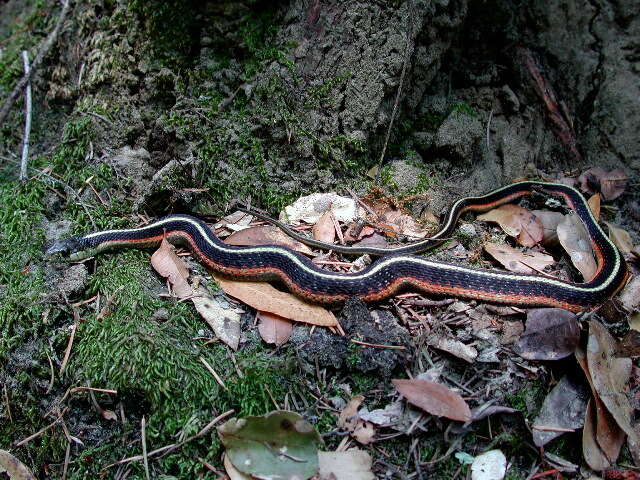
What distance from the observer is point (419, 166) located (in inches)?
174

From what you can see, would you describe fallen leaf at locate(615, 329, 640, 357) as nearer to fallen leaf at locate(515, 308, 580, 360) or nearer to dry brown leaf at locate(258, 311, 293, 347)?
fallen leaf at locate(515, 308, 580, 360)

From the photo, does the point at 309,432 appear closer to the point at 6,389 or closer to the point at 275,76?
the point at 6,389

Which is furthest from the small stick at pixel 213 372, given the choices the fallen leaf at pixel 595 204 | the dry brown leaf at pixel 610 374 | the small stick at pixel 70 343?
the fallen leaf at pixel 595 204

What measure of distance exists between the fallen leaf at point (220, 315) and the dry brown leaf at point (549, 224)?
8.91 feet

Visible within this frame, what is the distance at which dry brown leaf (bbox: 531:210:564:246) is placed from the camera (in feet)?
13.1

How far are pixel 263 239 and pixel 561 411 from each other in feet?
8.02

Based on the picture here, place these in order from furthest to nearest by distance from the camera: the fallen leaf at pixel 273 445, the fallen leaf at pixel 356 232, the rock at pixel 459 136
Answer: the rock at pixel 459 136
the fallen leaf at pixel 356 232
the fallen leaf at pixel 273 445

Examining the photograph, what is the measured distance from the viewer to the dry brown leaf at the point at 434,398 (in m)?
2.68

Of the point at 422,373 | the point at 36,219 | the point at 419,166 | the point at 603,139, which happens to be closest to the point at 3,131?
the point at 36,219

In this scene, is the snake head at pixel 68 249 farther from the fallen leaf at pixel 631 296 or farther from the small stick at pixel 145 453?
the fallen leaf at pixel 631 296

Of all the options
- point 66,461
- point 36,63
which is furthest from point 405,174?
point 36,63

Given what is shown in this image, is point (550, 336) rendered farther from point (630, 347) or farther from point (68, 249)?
point (68, 249)

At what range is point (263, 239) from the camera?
386 centimetres

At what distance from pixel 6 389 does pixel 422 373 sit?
109 inches
